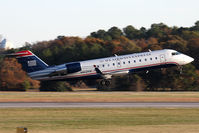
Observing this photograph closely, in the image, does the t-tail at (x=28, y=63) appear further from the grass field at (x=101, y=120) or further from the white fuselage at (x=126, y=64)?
the grass field at (x=101, y=120)

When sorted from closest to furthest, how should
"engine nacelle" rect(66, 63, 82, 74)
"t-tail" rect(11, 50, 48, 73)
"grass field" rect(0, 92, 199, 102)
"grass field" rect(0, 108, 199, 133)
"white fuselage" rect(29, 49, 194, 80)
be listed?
"grass field" rect(0, 108, 199, 133), "grass field" rect(0, 92, 199, 102), "white fuselage" rect(29, 49, 194, 80), "engine nacelle" rect(66, 63, 82, 74), "t-tail" rect(11, 50, 48, 73)

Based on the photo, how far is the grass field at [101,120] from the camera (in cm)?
2572

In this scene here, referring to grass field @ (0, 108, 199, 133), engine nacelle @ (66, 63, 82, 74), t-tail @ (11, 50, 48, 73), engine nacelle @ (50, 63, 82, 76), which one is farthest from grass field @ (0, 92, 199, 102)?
grass field @ (0, 108, 199, 133)

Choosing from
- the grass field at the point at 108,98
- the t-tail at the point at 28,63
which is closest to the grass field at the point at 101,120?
the grass field at the point at 108,98

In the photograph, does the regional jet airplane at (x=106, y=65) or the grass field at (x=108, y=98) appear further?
the regional jet airplane at (x=106, y=65)

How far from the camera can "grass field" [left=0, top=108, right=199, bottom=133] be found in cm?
2572

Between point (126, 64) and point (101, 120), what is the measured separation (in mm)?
27146

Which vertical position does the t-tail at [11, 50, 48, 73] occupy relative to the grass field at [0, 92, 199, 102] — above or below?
above

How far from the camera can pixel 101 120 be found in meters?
30.3

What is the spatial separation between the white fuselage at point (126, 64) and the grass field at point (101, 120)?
64.5 feet

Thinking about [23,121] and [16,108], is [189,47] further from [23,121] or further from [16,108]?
[23,121]

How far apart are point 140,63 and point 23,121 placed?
95.7 feet

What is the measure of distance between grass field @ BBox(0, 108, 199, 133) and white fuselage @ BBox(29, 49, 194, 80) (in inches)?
774

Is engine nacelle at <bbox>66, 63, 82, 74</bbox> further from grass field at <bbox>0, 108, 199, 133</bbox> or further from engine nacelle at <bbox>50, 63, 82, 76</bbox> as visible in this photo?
grass field at <bbox>0, 108, 199, 133</bbox>
